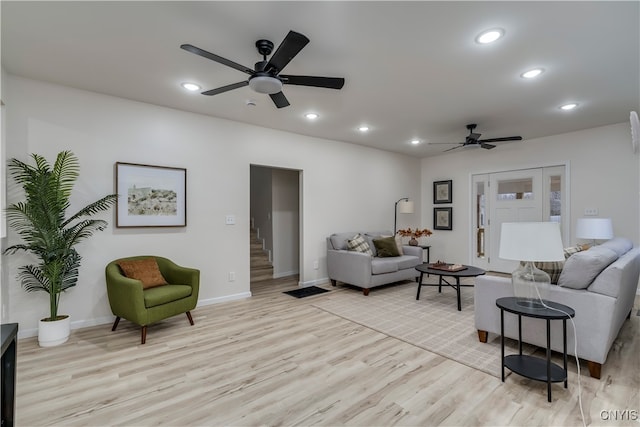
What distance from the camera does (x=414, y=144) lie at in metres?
6.03

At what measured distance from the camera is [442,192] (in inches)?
277

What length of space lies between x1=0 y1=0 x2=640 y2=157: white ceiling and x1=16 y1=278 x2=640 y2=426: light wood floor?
261 cm

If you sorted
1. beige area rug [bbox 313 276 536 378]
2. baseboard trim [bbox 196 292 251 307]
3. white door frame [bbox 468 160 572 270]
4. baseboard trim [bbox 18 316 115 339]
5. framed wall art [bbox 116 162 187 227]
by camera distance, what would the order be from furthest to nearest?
white door frame [bbox 468 160 572 270], baseboard trim [bbox 196 292 251 307], framed wall art [bbox 116 162 187 227], baseboard trim [bbox 18 316 115 339], beige area rug [bbox 313 276 536 378]

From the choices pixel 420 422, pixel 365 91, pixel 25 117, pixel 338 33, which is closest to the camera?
pixel 420 422

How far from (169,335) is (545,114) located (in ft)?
18.0

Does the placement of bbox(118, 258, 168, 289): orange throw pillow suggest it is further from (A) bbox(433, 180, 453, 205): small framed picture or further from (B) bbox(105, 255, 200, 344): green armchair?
(A) bbox(433, 180, 453, 205): small framed picture

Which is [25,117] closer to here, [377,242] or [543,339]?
[377,242]

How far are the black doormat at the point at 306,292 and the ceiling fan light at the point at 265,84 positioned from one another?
3.11 metres

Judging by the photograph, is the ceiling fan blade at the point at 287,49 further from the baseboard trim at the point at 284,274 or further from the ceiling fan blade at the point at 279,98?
the baseboard trim at the point at 284,274

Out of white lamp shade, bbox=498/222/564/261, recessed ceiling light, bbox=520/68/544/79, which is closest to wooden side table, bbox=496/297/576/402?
white lamp shade, bbox=498/222/564/261

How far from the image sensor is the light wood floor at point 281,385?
1.88m

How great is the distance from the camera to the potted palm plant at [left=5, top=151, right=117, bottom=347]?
2.85 m

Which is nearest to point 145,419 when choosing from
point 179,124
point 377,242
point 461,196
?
point 179,124

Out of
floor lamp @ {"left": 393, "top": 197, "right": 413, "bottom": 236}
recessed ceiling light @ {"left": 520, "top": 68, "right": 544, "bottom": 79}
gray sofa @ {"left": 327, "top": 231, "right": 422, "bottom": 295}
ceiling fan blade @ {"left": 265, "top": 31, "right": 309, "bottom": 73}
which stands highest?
recessed ceiling light @ {"left": 520, "top": 68, "right": 544, "bottom": 79}
